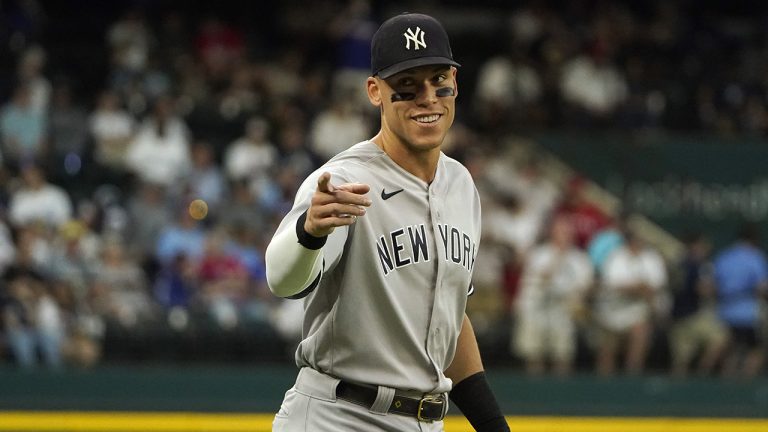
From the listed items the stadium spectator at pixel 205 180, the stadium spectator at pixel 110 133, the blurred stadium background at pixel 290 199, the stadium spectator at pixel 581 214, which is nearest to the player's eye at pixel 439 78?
the blurred stadium background at pixel 290 199

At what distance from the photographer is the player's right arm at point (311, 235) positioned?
3.60 m

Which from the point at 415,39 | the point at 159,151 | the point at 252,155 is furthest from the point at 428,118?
the point at 252,155

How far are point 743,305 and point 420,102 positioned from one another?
356 inches

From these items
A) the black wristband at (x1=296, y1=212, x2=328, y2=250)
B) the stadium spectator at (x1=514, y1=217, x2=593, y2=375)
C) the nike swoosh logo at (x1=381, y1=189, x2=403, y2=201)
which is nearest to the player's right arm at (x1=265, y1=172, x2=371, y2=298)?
the black wristband at (x1=296, y1=212, x2=328, y2=250)

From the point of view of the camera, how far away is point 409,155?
13.9ft

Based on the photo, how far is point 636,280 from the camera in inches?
483

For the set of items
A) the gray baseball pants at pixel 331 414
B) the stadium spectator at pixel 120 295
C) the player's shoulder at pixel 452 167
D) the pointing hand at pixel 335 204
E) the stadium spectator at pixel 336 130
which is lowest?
the stadium spectator at pixel 120 295

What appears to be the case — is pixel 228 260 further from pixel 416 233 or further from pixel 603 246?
pixel 416 233

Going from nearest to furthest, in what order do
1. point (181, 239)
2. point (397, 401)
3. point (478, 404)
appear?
point (397, 401) → point (478, 404) → point (181, 239)

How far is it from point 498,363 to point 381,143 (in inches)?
306

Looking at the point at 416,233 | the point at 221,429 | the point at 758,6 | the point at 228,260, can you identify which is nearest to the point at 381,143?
the point at 416,233

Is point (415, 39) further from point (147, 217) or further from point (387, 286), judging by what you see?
point (147, 217)

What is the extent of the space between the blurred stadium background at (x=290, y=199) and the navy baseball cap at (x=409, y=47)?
22.7 feet

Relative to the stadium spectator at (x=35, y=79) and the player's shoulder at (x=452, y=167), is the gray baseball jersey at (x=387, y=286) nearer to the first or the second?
the player's shoulder at (x=452, y=167)
